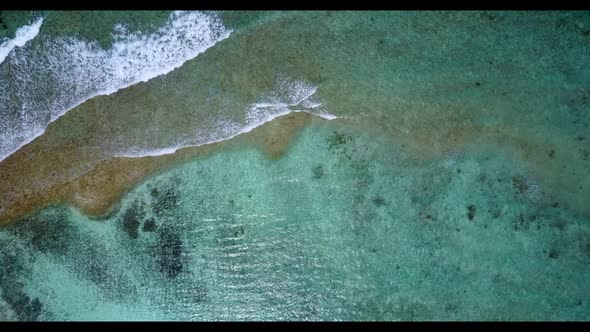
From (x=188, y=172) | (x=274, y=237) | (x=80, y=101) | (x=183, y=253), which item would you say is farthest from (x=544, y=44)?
(x=80, y=101)

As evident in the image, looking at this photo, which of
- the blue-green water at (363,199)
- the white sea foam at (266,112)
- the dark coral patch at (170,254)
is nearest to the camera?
the blue-green water at (363,199)

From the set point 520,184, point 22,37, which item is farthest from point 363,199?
point 22,37

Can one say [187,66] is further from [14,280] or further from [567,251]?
[567,251]

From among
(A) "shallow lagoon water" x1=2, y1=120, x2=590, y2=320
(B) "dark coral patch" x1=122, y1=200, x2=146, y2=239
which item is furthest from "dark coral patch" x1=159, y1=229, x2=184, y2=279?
(B) "dark coral patch" x1=122, y1=200, x2=146, y2=239

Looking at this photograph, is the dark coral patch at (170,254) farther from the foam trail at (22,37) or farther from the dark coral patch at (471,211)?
the dark coral patch at (471,211)

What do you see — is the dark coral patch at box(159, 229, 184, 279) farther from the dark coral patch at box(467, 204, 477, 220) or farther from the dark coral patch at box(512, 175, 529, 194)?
the dark coral patch at box(512, 175, 529, 194)

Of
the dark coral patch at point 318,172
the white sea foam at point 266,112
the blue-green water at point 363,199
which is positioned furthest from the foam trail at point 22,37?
the dark coral patch at point 318,172

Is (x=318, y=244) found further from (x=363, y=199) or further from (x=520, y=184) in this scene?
(x=520, y=184)
